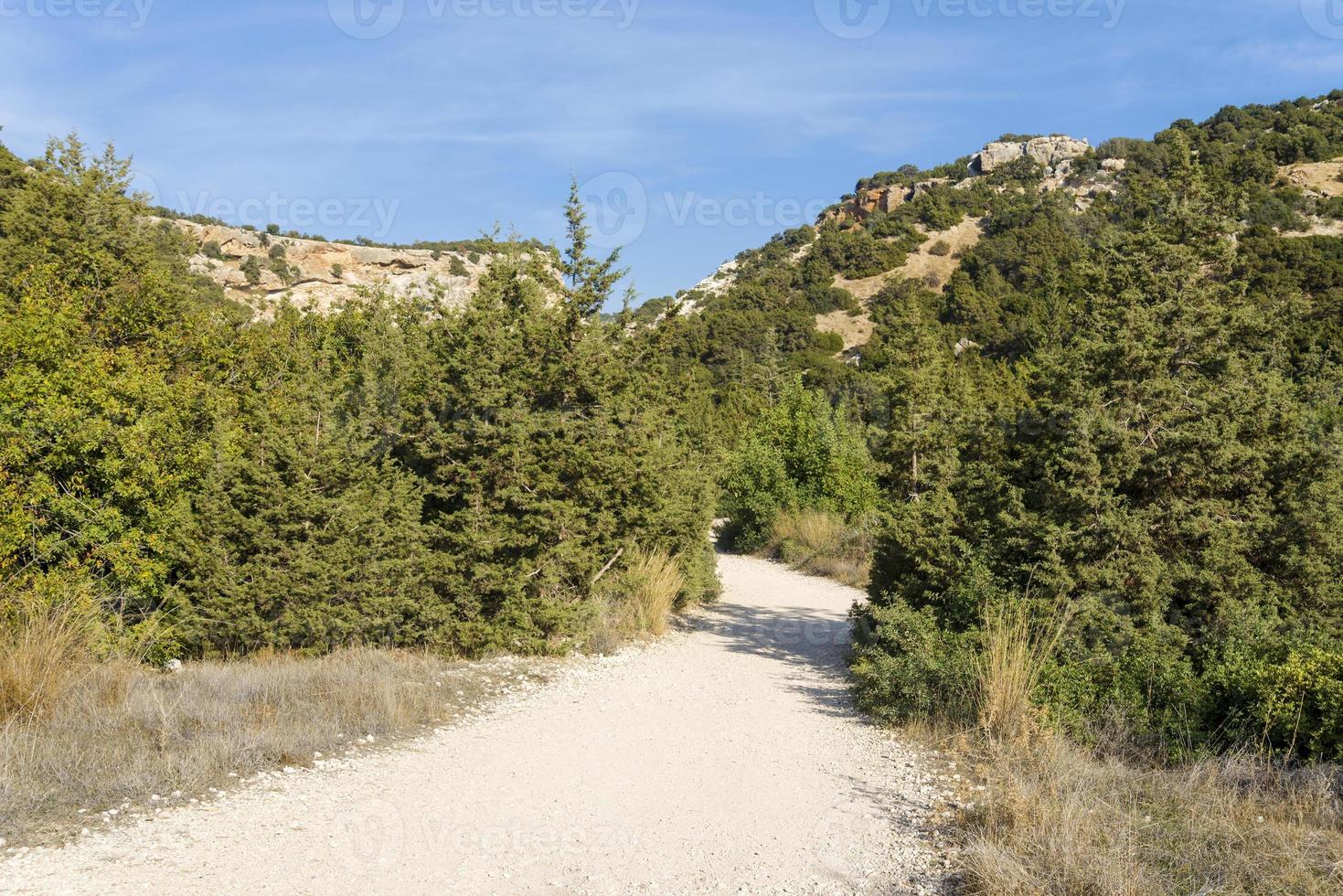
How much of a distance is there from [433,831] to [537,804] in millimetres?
714

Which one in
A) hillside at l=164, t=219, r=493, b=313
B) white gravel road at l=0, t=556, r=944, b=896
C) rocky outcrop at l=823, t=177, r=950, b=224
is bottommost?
white gravel road at l=0, t=556, r=944, b=896

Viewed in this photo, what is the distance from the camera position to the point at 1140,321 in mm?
8258

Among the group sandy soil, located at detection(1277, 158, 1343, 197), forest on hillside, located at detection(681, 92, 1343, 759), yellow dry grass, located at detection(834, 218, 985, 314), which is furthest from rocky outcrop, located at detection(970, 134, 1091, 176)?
forest on hillside, located at detection(681, 92, 1343, 759)

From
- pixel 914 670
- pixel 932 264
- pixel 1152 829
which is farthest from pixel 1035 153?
pixel 1152 829

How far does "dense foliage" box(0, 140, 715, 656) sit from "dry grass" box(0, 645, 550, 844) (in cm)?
98

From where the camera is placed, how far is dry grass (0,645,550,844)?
4664 mm

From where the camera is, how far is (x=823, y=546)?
21.1 meters

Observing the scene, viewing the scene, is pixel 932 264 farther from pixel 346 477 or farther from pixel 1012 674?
pixel 1012 674

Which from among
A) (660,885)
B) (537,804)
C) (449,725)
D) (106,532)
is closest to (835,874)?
(660,885)

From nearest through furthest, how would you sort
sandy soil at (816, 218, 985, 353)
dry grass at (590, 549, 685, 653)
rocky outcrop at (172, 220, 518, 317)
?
dry grass at (590, 549, 685, 653) < rocky outcrop at (172, 220, 518, 317) < sandy soil at (816, 218, 985, 353)

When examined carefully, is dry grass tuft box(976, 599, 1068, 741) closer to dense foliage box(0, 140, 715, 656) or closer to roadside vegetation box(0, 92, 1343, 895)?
roadside vegetation box(0, 92, 1343, 895)

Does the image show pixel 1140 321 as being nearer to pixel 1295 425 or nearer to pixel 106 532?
pixel 1295 425

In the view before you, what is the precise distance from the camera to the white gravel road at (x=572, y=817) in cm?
409
